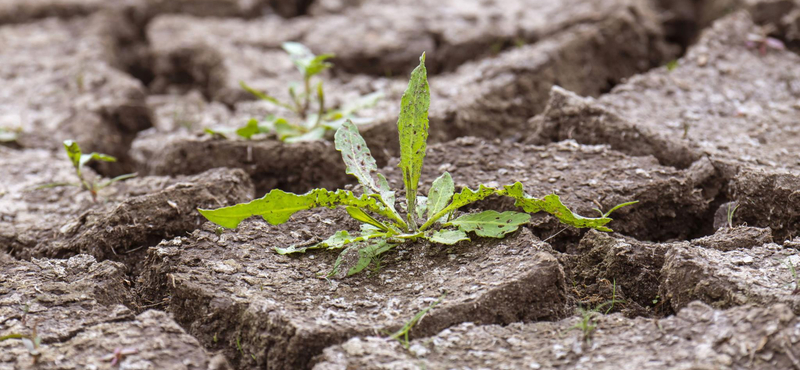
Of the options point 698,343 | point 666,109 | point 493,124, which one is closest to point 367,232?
point 698,343

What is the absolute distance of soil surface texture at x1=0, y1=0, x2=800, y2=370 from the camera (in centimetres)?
→ 143

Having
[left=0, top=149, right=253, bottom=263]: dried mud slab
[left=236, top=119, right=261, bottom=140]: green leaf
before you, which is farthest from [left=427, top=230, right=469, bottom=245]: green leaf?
[left=236, top=119, right=261, bottom=140]: green leaf

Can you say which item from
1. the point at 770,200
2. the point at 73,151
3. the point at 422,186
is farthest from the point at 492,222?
the point at 73,151

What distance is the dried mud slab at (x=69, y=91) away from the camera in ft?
8.77

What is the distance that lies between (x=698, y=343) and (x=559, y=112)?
1.07 m

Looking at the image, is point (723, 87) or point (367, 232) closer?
point (367, 232)

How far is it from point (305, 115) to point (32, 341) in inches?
53.5

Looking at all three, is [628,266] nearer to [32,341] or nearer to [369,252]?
[369,252]

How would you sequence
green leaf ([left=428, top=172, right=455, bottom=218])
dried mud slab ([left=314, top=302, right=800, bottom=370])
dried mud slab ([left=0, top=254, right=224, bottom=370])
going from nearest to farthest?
dried mud slab ([left=314, top=302, right=800, bottom=370]) < dried mud slab ([left=0, top=254, right=224, bottom=370]) < green leaf ([left=428, top=172, right=455, bottom=218])

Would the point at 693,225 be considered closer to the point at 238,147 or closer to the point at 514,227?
the point at 514,227

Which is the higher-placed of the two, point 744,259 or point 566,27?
point 566,27

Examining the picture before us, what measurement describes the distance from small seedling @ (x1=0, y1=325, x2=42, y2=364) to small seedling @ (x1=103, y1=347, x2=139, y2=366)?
0.47 feet

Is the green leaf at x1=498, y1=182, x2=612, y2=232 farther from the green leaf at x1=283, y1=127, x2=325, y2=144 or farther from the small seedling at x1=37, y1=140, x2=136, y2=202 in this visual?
the small seedling at x1=37, y1=140, x2=136, y2=202

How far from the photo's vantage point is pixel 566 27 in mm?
3064
